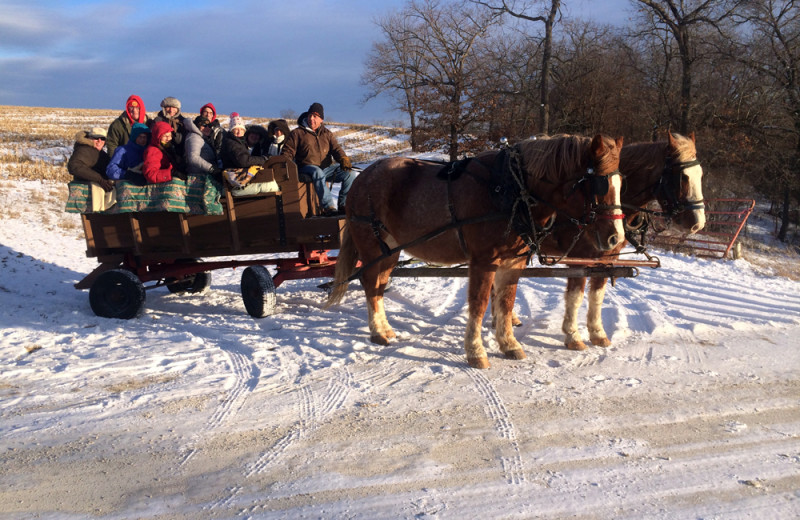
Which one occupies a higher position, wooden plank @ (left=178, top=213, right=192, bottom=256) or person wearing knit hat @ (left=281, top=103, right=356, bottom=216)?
person wearing knit hat @ (left=281, top=103, right=356, bottom=216)

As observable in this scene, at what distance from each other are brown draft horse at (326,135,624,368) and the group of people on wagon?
1475mm

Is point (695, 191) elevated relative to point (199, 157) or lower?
lower

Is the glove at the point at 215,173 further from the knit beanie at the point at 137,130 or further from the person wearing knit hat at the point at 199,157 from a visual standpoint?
the knit beanie at the point at 137,130

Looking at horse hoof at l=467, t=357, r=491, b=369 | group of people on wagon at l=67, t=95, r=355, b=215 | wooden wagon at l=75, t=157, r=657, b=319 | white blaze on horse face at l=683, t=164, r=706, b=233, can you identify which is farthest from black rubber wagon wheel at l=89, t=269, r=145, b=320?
white blaze on horse face at l=683, t=164, r=706, b=233

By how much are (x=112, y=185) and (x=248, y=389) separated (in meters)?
3.72

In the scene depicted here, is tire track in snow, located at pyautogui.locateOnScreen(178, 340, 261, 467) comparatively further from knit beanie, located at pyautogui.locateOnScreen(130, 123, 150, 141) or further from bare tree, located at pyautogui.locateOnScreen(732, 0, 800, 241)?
bare tree, located at pyautogui.locateOnScreen(732, 0, 800, 241)

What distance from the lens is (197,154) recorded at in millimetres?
6285

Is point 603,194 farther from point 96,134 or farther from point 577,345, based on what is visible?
point 96,134

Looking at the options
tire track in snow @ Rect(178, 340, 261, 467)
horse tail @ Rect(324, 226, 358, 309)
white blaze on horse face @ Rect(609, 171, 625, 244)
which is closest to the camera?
tire track in snow @ Rect(178, 340, 261, 467)

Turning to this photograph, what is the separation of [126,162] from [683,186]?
19.9 feet

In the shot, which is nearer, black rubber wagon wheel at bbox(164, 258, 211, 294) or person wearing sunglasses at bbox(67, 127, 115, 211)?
person wearing sunglasses at bbox(67, 127, 115, 211)

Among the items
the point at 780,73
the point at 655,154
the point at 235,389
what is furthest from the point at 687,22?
→ the point at 235,389

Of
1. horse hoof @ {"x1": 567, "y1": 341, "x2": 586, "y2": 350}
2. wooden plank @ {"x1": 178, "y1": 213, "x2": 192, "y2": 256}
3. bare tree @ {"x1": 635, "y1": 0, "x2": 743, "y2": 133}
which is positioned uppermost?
bare tree @ {"x1": 635, "y1": 0, "x2": 743, "y2": 133}

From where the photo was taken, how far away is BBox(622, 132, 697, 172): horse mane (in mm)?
4910
